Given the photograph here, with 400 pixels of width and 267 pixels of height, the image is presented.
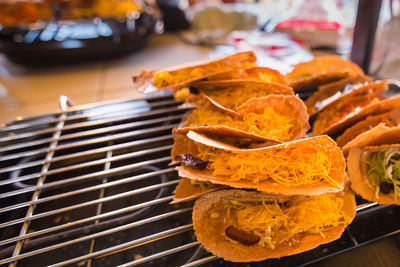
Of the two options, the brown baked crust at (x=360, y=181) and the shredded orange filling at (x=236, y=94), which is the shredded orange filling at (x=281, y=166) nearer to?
the brown baked crust at (x=360, y=181)

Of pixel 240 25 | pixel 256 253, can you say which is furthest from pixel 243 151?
pixel 240 25

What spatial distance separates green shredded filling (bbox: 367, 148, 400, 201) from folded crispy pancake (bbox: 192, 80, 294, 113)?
1.20 feet

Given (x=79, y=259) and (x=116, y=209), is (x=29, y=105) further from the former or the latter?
(x=79, y=259)

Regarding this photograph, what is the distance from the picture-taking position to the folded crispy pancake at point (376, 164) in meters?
0.81

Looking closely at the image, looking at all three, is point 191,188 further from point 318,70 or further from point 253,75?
point 318,70

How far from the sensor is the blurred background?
5.32 feet

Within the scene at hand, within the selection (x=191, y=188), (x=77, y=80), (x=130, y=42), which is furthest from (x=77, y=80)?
(x=191, y=188)

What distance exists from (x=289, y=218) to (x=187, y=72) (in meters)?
0.72

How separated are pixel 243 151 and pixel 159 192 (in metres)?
0.34

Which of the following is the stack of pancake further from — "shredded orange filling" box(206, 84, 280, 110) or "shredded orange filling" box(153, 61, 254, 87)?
"shredded orange filling" box(153, 61, 254, 87)

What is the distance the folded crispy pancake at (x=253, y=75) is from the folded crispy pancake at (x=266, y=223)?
0.54 meters

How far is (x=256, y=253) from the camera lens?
2.27 ft

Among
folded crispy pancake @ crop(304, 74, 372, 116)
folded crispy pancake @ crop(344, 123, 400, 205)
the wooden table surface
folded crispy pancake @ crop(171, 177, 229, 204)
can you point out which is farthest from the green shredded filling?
the wooden table surface

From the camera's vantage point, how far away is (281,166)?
2.43 feet
